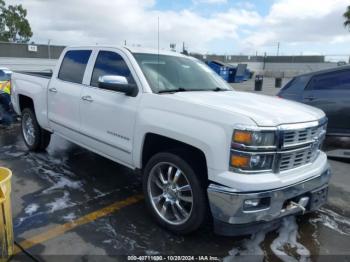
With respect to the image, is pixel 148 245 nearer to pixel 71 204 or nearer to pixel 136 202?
pixel 136 202

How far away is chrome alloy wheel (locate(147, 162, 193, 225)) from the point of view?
139 inches

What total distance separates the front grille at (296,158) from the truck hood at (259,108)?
0.30 metres

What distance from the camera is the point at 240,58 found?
46.6 metres

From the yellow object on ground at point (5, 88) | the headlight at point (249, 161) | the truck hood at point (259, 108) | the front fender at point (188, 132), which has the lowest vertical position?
the yellow object on ground at point (5, 88)

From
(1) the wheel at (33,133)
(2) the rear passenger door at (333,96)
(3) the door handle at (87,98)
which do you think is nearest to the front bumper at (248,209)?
(3) the door handle at (87,98)

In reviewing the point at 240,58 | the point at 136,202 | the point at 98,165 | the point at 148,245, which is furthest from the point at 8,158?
the point at 240,58

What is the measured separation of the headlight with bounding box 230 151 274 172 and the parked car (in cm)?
360

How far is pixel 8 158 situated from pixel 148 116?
3.55 metres

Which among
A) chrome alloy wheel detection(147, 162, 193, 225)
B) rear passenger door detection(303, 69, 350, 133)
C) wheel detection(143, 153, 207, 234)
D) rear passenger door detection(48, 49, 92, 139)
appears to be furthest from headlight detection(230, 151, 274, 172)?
rear passenger door detection(303, 69, 350, 133)

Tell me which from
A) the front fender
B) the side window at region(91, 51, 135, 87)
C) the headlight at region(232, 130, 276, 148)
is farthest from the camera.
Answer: the side window at region(91, 51, 135, 87)

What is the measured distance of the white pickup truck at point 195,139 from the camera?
3.03 meters

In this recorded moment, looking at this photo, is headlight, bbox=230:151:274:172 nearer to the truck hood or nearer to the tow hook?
the truck hood

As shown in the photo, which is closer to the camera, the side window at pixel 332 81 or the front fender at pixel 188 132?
the front fender at pixel 188 132

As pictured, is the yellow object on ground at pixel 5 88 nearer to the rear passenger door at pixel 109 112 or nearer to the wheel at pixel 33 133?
the wheel at pixel 33 133
